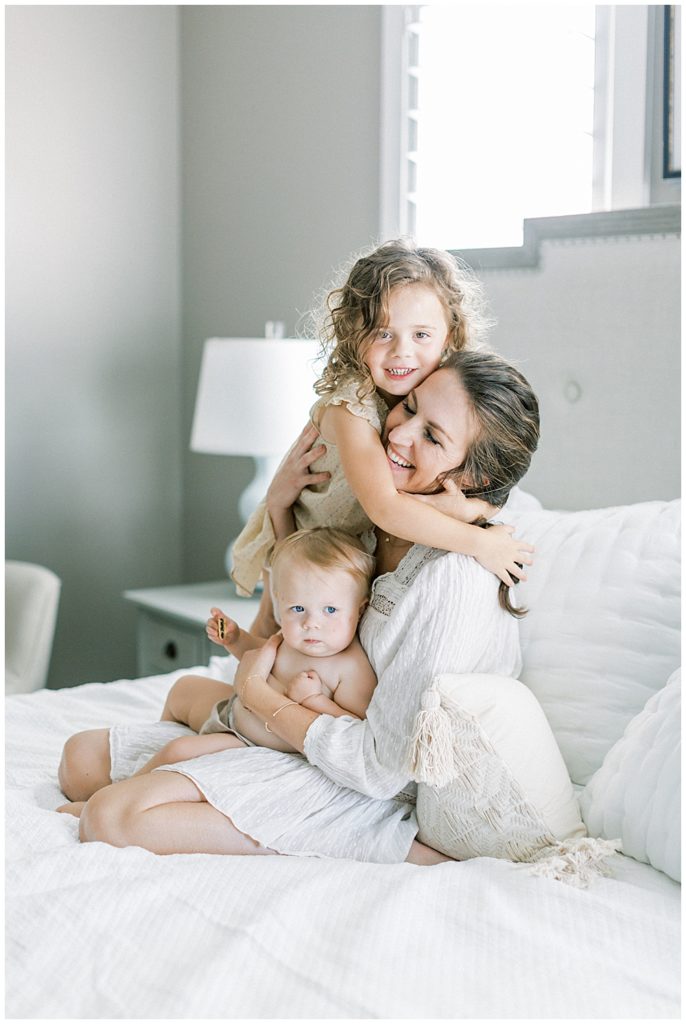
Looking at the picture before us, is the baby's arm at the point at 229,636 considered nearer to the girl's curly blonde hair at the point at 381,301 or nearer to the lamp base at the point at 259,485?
the girl's curly blonde hair at the point at 381,301

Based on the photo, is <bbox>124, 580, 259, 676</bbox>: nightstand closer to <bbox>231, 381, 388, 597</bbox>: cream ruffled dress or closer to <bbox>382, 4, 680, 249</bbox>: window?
<bbox>231, 381, 388, 597</bbox>: cream ruffled dress

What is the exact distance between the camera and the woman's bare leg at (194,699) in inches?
61.1

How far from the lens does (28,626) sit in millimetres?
2504

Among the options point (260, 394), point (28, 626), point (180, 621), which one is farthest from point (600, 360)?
point (28, 626)

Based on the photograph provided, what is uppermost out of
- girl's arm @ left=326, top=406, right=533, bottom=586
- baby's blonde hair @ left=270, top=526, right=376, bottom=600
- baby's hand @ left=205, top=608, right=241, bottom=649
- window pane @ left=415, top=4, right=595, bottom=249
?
window pane @ left=415, top=4, right=595, bottom=249

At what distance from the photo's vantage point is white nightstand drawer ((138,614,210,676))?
2.58 m

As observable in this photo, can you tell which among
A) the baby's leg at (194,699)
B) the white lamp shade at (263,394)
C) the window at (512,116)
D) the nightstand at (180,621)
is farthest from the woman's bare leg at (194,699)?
the window at (512,116)

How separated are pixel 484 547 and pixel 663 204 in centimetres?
98

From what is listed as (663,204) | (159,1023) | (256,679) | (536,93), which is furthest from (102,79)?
(159,1023)

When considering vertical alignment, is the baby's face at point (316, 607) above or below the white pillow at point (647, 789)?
above

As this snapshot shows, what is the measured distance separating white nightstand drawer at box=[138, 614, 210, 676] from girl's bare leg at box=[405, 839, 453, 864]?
135 centimetres

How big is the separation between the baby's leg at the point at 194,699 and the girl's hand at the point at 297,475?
29 centimetres

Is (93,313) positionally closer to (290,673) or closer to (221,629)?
(221,629)

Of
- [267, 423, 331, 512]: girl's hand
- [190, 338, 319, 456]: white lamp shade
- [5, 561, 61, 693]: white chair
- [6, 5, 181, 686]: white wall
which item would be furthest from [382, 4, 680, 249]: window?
[5, 561, 61, 693]: white chair
